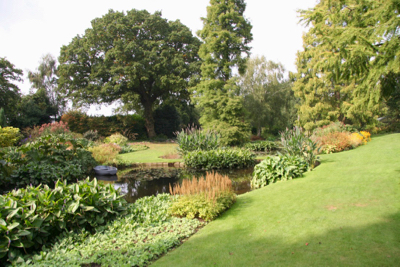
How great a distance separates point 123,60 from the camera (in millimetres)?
21641

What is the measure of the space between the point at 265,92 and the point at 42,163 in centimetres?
2195

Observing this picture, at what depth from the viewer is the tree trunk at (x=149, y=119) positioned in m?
24.8

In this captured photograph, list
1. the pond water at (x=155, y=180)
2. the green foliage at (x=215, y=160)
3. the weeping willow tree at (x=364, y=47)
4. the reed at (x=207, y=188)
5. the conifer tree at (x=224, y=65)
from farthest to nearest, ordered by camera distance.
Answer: the conifer tree at (x=224, y=65) → the green foliage at (x=215, y=160) → the pond water at (x=155, y=180) → the reed at (x=207, y=188) → the weeping willow tree at (x=364, y=47)

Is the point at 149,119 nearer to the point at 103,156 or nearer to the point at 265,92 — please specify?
the point at 265,92

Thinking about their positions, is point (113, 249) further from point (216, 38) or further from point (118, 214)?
point (216, 38)

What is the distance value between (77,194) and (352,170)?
6.14 metres

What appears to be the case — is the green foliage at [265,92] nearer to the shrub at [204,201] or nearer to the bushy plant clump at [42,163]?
the bushy plant clump at [42,163]

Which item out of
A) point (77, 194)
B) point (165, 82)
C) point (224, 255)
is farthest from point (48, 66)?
point (224, 255)

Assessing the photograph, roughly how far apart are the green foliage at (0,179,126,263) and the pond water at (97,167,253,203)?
7.42ft

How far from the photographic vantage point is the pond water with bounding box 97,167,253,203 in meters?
7.11

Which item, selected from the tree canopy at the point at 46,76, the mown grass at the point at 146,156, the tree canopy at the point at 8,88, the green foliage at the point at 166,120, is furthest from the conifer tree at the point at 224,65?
the tree canopy at the point at 46,76

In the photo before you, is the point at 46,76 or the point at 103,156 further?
the point at 46,76

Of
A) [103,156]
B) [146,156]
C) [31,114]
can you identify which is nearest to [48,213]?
[103,156]

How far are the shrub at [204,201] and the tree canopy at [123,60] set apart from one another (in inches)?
701
